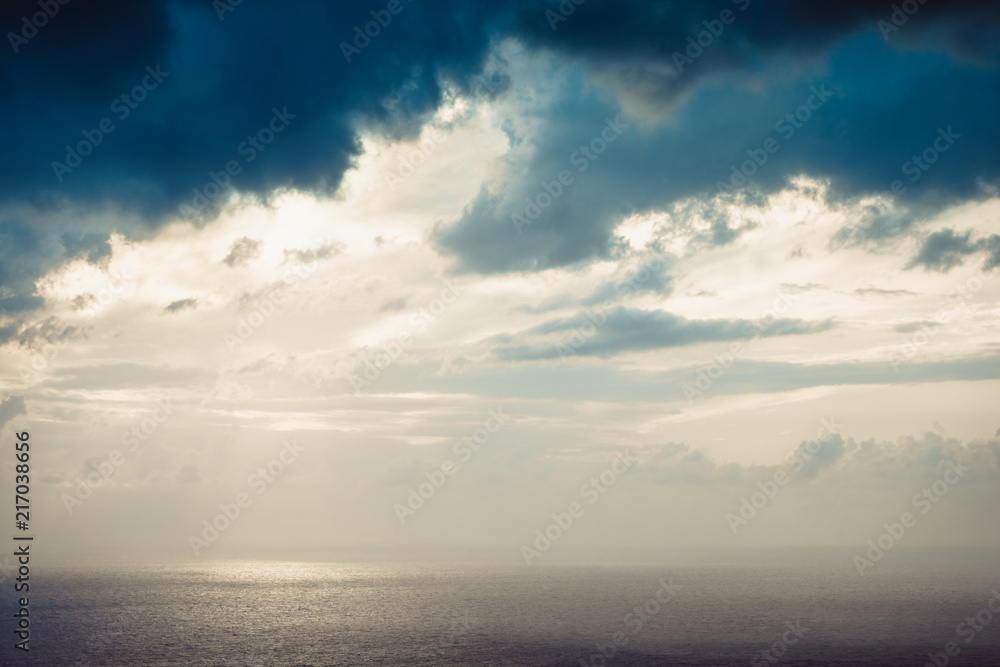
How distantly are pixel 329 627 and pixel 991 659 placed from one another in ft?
306

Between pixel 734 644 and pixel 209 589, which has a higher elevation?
pixel 734 644

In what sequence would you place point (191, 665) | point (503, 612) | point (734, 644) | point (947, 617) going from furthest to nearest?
point (503, 612) → point (947, 617) → point (734, 644) → point (191, 665)

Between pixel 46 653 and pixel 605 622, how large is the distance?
8277 centimetres

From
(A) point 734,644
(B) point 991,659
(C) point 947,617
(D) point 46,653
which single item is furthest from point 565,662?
(C) point 947,617

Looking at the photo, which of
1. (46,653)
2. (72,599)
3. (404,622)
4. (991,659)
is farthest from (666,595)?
(72,599)

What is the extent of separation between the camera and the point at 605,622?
360 ft

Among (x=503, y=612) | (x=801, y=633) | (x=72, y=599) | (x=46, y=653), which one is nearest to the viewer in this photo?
(x=46, y=653)

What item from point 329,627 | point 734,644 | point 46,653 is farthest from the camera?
point 329,627

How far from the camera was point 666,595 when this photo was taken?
533 feet

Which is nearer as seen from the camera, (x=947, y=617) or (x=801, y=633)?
(x=801, y=633)

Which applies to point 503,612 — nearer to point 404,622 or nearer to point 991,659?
point 404,622

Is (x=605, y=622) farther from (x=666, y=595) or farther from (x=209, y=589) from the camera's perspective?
(x=209, y=589)

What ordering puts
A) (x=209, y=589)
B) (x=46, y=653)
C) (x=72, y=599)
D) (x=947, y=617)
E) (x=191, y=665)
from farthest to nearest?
(x=209, y=589), (x=72, y=599), (x=947, y=617), (x=46, y=653), (x=191, y=665)

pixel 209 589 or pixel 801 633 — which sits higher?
pixel 801 633
